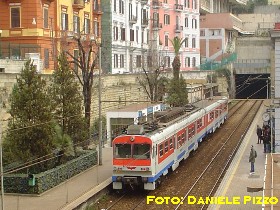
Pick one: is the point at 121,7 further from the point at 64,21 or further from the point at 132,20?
the point at 64,21

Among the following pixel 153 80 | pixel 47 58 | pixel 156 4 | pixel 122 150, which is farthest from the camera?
pixel 156 4

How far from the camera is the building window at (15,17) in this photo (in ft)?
134

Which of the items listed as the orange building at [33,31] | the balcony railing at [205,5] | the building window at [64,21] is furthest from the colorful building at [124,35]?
the balcony railing at [205,5]

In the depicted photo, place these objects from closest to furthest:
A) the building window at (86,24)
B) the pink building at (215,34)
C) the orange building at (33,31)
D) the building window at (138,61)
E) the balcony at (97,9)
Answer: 1. the orange building at (33,31)
2. the building window at (86,24)
3. the balcony at (97,9)
4. the building window at (138,61)
5. the pink building at (215,34)

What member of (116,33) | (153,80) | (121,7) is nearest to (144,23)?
(121,7)

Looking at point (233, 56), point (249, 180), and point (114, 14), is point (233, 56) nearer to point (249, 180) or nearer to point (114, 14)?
point (114, 14)

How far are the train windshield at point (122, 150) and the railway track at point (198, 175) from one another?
5.95 ft

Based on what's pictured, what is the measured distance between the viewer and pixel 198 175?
92.5ft

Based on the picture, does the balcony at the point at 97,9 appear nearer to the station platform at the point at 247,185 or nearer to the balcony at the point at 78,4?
Answer: the balcony at the point at 78,4

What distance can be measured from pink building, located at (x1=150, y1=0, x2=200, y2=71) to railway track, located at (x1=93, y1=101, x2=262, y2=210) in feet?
85.3

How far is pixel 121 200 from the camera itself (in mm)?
Result: 23609

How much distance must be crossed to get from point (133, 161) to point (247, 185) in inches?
202

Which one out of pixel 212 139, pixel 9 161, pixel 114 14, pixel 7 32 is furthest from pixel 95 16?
pixel 9 161

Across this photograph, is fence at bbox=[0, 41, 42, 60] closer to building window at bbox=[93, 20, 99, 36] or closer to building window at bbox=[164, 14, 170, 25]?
building window at bbox=[93, 20, 99, 36]
